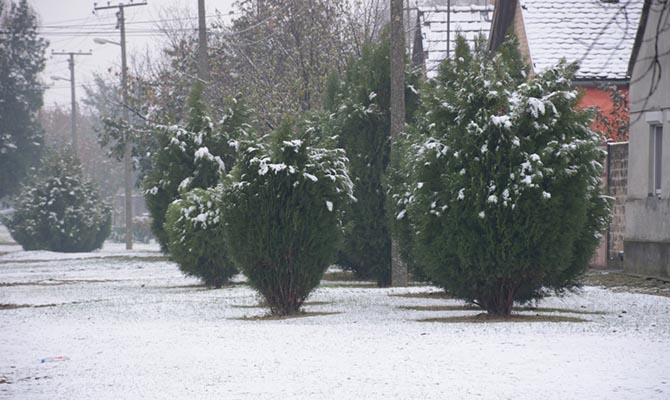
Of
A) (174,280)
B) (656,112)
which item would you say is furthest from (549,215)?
(174,280)

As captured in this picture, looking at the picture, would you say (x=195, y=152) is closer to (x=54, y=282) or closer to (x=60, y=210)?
(x=54, y=282)

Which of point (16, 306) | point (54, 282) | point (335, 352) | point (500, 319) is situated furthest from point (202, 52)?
point (335, 352)

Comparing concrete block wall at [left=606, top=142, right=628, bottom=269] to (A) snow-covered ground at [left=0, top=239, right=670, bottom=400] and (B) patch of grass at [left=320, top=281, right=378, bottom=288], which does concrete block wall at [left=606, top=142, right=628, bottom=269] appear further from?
(A) snow-covered ground at [left=0, top=239, right=670, bottom=400]

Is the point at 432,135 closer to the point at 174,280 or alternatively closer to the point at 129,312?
the point at 129,312

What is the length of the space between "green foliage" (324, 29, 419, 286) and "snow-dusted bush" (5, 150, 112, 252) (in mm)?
33262

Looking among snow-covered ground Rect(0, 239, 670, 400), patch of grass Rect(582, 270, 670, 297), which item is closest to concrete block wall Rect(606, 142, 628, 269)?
patch of grass Rect(582, 270, 670, 297)

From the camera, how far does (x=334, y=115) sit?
24719mm

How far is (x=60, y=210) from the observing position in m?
55.0

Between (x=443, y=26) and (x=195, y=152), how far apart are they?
21.7 metres

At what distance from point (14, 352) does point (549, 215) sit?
22.5 ft

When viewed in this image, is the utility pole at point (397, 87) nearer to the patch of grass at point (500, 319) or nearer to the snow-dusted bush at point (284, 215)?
the snow-dusted bush at point (284, 215)

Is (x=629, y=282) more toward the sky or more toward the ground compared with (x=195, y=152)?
more toward the ground

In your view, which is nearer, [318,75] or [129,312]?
[129,312]

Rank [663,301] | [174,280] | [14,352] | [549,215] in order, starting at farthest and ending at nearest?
[174,280]
[663,301]
[549,215]
[14,352]
